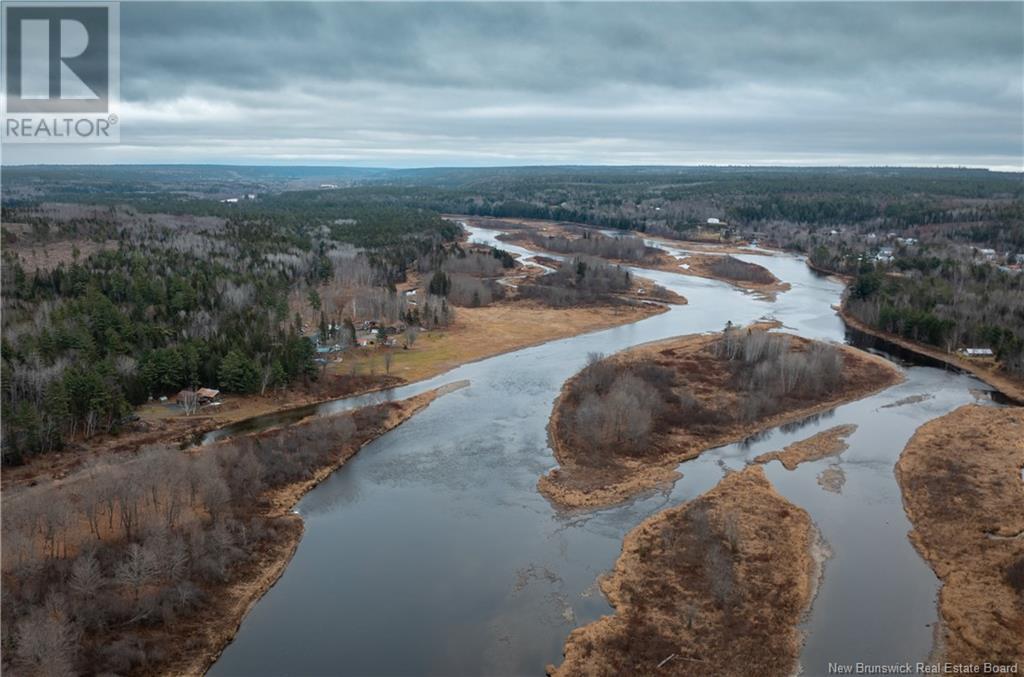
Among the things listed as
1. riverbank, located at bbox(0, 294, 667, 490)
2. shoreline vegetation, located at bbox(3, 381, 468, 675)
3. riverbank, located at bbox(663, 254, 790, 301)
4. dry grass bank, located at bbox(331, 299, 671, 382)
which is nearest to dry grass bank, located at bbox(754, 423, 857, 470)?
shoreline vegetation, located at bbox(3, 381, 468, 675)

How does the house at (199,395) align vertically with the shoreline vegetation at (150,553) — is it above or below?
above

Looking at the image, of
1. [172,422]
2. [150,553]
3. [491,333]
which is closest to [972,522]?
[150,553]

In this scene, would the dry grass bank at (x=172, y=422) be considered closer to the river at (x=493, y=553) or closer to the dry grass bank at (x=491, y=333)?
the river at (x=493, y=553)

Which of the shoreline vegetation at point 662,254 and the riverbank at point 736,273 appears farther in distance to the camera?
the shoreline vegetation at point 662,254

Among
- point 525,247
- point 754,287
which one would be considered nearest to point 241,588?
point 754,287

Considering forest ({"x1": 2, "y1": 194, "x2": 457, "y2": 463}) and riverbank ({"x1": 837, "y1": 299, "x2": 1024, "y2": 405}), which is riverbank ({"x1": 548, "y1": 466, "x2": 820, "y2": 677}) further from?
forest ({"x1": 2, "y1": 194, "x2": 457, "y2": 463})

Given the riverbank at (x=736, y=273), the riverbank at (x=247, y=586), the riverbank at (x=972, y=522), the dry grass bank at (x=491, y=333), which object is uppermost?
the riverbank at (x=736, y=273)

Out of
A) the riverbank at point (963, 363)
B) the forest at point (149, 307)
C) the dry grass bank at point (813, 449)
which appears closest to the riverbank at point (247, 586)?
the forest at point (149, 307)

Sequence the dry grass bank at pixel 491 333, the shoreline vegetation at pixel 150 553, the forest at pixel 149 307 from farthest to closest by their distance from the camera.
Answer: the dry grass bank at pixel 491 333, the forest at pixel 149 307, the shoreline vegetation at pixel 150 553

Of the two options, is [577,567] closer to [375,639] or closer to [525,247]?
[375,639]
